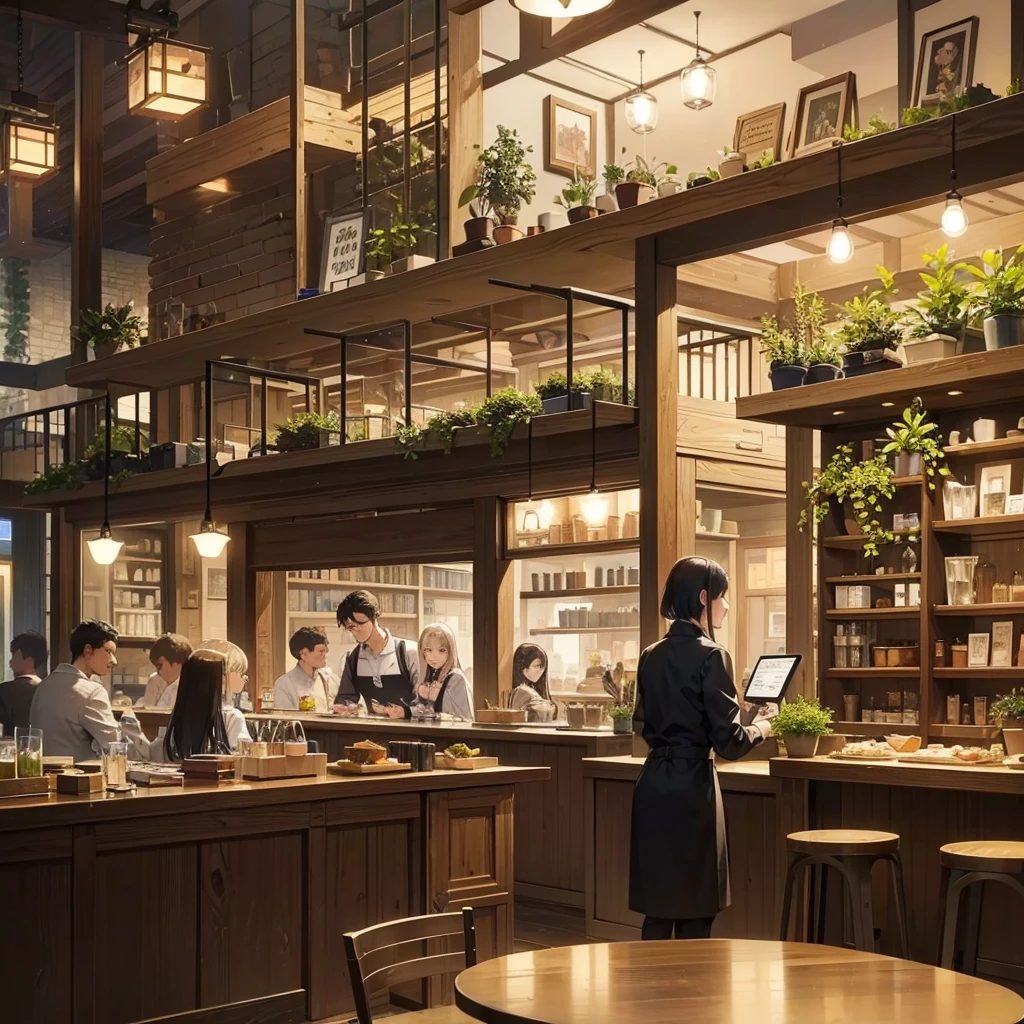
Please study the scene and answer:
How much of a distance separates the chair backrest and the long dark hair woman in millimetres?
1799

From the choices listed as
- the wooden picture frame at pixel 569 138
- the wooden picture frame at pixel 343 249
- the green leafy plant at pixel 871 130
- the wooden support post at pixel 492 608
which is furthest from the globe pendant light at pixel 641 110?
the green leafy plant at pixel 871 130

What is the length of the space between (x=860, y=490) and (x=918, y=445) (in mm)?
419

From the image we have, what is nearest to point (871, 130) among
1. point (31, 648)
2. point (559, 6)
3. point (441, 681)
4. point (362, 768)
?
point (559, 6)

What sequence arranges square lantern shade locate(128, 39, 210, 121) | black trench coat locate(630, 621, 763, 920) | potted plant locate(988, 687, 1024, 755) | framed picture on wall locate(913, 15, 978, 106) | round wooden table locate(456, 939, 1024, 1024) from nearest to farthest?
round wooden table locate(456, 939, 1024, 1024), black trench coat locate(630, 621, 763, 920), potted plant locate(988, 687, 1024, 755), framed picture on wall locate(913, 15, 978, 106), square lantern shade locate(128, 39, 210, 121)

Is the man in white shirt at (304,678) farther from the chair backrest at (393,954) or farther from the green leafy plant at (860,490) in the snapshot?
the chair backrest at (393,954)

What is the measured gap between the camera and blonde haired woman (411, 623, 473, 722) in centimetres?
911

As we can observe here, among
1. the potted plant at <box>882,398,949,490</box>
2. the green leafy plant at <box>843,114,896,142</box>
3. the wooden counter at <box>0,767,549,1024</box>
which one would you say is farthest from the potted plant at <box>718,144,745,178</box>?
the wooden counter at <box>0,767,549,1024</box>

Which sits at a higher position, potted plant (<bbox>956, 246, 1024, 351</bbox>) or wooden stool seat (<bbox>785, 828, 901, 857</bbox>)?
potted plant (<bbox>956, 246, 1024, 351</bbox>)

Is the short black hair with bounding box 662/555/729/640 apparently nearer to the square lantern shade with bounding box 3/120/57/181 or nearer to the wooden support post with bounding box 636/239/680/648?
the wooden support post with bounding box 636/239/680/648

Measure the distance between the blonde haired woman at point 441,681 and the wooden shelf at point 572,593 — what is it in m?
1.31

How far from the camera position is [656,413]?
25.7 feet

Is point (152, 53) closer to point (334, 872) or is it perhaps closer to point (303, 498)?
point (303, 498)

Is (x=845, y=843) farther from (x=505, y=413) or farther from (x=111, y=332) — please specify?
(x=111, y=332)

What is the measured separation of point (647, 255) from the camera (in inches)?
309
